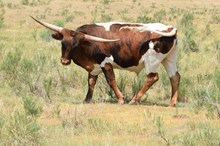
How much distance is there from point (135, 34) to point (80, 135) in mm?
3536

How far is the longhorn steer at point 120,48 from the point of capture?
35.4 feet

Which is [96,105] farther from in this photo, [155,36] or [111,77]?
[155,36]

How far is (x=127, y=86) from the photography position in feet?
43.6

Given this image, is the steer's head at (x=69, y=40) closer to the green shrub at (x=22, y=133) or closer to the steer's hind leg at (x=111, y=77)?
the steer's hind leg at (x=111, y=77)

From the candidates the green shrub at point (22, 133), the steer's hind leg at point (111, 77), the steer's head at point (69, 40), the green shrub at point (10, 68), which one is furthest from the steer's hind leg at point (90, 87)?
the green shrub at point (22, 133)

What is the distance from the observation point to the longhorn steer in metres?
10.8

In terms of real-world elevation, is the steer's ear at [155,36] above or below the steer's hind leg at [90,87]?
above

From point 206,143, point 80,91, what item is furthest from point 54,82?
point 206,143

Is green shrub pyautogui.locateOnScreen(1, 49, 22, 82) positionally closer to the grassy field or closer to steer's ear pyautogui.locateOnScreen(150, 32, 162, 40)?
the grassy field

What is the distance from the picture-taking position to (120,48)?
11.0m

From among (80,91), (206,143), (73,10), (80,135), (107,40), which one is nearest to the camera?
(206,143)

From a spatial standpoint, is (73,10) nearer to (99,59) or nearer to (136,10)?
(136,10)

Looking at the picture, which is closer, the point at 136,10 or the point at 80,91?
the point at 80,91

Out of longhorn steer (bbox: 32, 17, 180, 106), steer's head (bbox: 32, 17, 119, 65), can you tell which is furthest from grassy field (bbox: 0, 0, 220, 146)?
steer's head (bbox: 32, 17, 119, 65)
